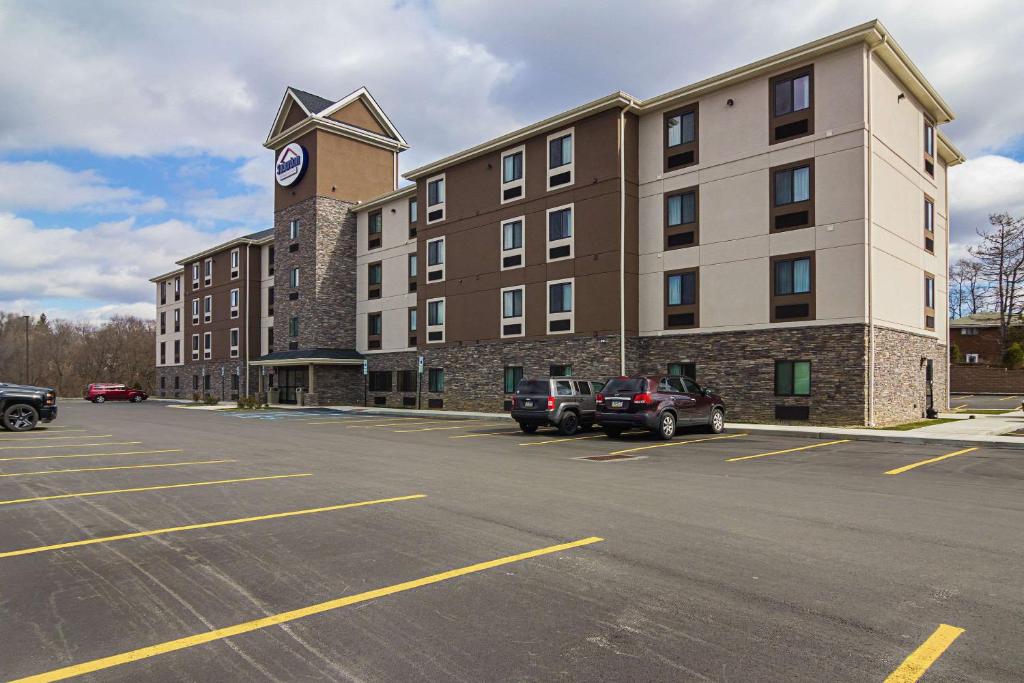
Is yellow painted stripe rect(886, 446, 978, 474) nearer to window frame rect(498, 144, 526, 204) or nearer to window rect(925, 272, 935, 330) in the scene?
window rect(925, 272, 935, 330)

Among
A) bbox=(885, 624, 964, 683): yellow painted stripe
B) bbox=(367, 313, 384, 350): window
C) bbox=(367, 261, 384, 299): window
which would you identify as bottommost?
bbox=(885, 624, 964, 683): yellow painted stripe

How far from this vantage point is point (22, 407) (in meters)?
19.6

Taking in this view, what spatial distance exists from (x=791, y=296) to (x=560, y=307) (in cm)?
987

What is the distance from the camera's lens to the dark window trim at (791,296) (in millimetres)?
22375

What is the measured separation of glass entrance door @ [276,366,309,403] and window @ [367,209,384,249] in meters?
9.33

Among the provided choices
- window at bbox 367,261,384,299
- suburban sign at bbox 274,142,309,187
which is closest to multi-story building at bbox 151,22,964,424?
window at bbox 367,261,384,299

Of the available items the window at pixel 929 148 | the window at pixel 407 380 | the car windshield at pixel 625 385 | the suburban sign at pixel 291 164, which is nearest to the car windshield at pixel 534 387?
the car windshield at pixel 625 385

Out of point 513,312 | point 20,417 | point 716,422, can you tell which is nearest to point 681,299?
point 716,422

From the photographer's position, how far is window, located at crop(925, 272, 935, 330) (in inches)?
1058

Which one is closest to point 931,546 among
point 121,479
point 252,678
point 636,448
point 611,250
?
point 252,678

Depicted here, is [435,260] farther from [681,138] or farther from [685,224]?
[681,138]

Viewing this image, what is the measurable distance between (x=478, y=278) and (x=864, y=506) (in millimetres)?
26163

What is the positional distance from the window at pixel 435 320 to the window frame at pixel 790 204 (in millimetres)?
17894

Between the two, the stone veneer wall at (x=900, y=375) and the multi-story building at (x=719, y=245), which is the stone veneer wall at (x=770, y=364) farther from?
the stone veneer wall at (x=900, y=375)
